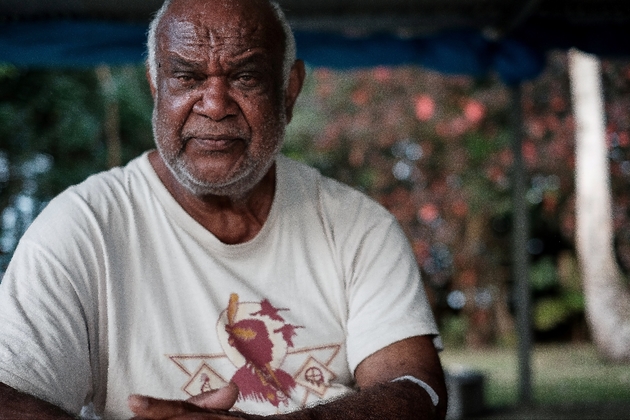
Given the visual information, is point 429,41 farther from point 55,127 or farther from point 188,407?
point 55,127

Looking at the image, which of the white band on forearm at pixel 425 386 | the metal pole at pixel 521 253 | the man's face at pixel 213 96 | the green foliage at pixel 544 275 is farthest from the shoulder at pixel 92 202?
the green foliage at pixel 544 275

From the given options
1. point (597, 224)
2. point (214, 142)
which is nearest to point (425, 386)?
point (214, 142)

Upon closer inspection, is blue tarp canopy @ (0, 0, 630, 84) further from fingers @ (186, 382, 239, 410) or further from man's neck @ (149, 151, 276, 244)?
fingers @ (186, 382, 239, 410)

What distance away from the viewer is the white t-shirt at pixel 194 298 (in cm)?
182

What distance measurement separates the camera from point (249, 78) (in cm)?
214

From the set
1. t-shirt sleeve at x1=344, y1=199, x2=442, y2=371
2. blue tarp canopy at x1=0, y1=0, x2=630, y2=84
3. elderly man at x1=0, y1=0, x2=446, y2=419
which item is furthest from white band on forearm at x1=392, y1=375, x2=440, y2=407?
blue tarp canopy at x1=0, y1=0, x2=630, y2=84

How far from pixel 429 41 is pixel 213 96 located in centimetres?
298

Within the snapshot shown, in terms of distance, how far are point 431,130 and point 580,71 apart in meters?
1.88

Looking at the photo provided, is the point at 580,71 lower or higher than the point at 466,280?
higher

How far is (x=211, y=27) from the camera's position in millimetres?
2105

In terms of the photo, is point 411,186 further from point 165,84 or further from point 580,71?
point 165,84

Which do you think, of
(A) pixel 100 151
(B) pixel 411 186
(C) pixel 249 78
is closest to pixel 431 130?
(B) pixel 411 186

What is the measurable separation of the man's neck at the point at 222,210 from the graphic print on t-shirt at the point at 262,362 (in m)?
0.22

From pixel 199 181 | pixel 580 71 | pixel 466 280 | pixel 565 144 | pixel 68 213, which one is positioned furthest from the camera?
pixel 466 280
